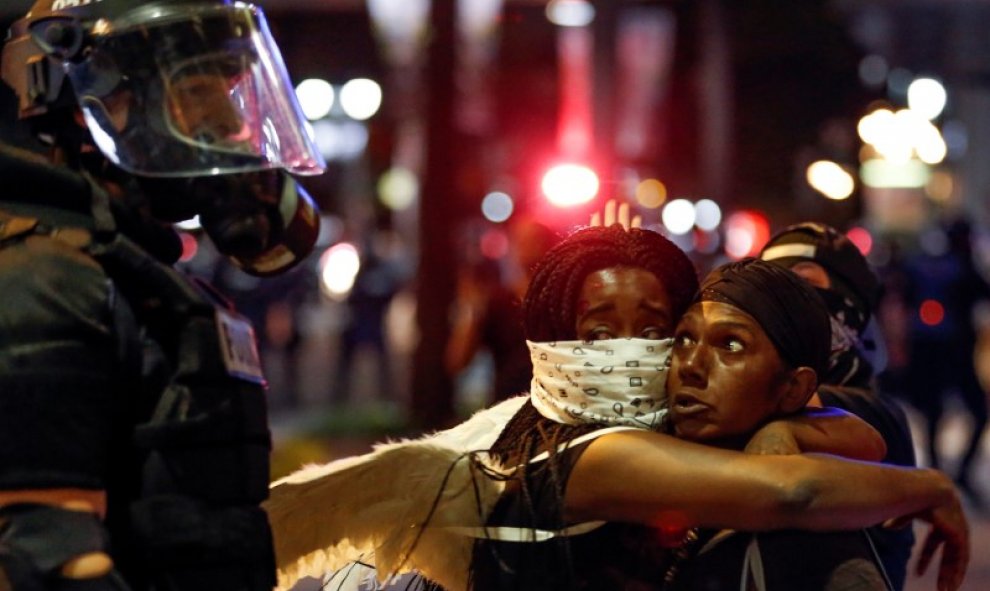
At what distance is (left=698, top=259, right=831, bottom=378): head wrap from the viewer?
2.78 meters

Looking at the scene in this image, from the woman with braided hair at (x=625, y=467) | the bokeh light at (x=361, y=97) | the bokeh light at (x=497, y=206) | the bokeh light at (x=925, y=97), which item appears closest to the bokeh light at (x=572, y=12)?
the bokeh light at (x=925, y=97)

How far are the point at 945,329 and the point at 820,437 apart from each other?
9074mm

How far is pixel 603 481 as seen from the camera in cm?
269

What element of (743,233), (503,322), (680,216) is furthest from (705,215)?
(503,322)

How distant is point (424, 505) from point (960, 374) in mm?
9208

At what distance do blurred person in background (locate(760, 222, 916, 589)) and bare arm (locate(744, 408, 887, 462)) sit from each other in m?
0.71

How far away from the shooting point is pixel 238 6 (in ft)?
8.83

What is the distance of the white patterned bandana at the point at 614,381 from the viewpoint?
2.81 meters

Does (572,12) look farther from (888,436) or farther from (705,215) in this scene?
(888,436)

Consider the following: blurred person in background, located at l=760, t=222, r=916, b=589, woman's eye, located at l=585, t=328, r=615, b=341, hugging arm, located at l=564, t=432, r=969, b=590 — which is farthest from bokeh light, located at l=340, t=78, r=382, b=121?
hugging arm, located at l=564, t=432, r=969, b=590

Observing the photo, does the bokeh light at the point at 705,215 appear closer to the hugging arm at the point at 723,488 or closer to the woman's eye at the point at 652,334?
the woman's eye at the point at 652,334

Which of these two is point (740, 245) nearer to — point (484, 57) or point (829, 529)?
point (484, 57)

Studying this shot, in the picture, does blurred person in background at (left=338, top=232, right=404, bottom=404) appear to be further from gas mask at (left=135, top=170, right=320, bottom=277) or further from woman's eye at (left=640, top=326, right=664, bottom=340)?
gas mask at (left=135, top=170, right=320, bottom=277)

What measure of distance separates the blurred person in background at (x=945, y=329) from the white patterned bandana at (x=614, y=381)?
8.85 meters
